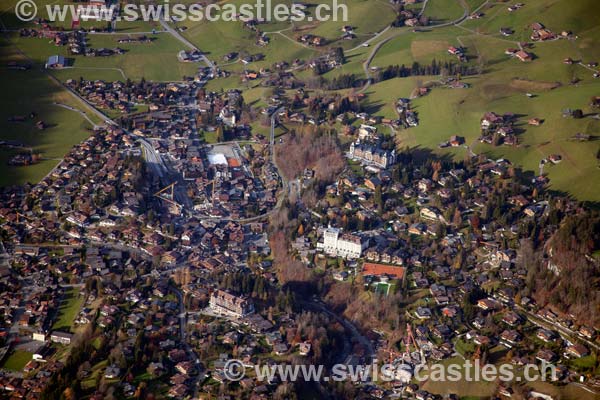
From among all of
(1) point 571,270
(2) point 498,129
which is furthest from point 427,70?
(1) point 571,270

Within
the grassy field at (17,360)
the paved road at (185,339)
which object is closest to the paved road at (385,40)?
the paved road at (185,339)

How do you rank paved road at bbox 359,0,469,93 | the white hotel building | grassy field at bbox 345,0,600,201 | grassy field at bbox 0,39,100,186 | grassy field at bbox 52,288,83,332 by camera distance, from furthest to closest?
paved road at bbox 359,0,469,93 → grassy field at bbox 0,39,100,186 → grassy field at bbox 345,0,600,201 → the white hotel building → grassy field at bbox 52,288,83,332

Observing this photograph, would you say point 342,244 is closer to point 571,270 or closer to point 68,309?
point 571,270

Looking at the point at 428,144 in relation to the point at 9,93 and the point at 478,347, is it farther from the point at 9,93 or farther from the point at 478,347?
the point at 9,93

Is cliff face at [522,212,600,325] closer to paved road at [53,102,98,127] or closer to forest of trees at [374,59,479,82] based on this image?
forest of trees at [374,59,479,82]

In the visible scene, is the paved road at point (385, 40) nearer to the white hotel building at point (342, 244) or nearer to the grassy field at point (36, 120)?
Answer: the grassy field at point (36, 120)

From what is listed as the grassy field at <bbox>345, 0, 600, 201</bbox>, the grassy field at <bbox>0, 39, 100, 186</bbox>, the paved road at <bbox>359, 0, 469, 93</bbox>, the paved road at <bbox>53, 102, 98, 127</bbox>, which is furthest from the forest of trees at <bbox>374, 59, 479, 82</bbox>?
the grassy field at <bbox>0, 39, 100, 186</bbox>
